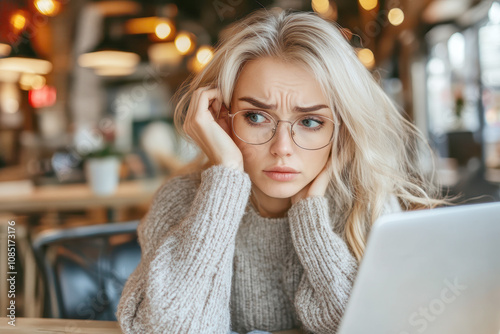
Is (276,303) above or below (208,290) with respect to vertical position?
below

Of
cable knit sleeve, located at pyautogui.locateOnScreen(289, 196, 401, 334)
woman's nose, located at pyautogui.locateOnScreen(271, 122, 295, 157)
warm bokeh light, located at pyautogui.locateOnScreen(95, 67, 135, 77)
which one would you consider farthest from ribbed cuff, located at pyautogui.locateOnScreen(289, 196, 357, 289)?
warm bokeh light, located at pyautogui.locateOnScreen(95, 67, 135, 77)

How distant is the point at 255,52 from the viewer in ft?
3.63

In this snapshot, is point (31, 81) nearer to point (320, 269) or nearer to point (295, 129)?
point (295, 129)

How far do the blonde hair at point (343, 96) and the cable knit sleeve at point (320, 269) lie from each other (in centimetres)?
8

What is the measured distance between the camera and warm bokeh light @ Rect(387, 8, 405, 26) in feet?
14.9

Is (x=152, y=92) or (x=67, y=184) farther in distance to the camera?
(x=152, y=92)

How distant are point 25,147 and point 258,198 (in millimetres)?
5351

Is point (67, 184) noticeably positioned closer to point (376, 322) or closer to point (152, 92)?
point (152, 92)

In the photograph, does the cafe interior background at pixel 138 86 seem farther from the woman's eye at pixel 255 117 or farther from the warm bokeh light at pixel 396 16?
the woman's eye at pixel 255 117

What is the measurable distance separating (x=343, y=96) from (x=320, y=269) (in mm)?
399

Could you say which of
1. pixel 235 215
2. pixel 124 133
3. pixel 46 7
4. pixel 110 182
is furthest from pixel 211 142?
pixel 124 133

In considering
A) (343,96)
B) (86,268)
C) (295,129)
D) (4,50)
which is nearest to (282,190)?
(295,129)

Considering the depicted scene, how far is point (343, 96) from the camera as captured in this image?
1.04m

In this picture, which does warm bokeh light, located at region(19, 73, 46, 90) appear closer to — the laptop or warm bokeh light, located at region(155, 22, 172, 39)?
warm bokeh light, located at region(155, 22, 172, 39)
